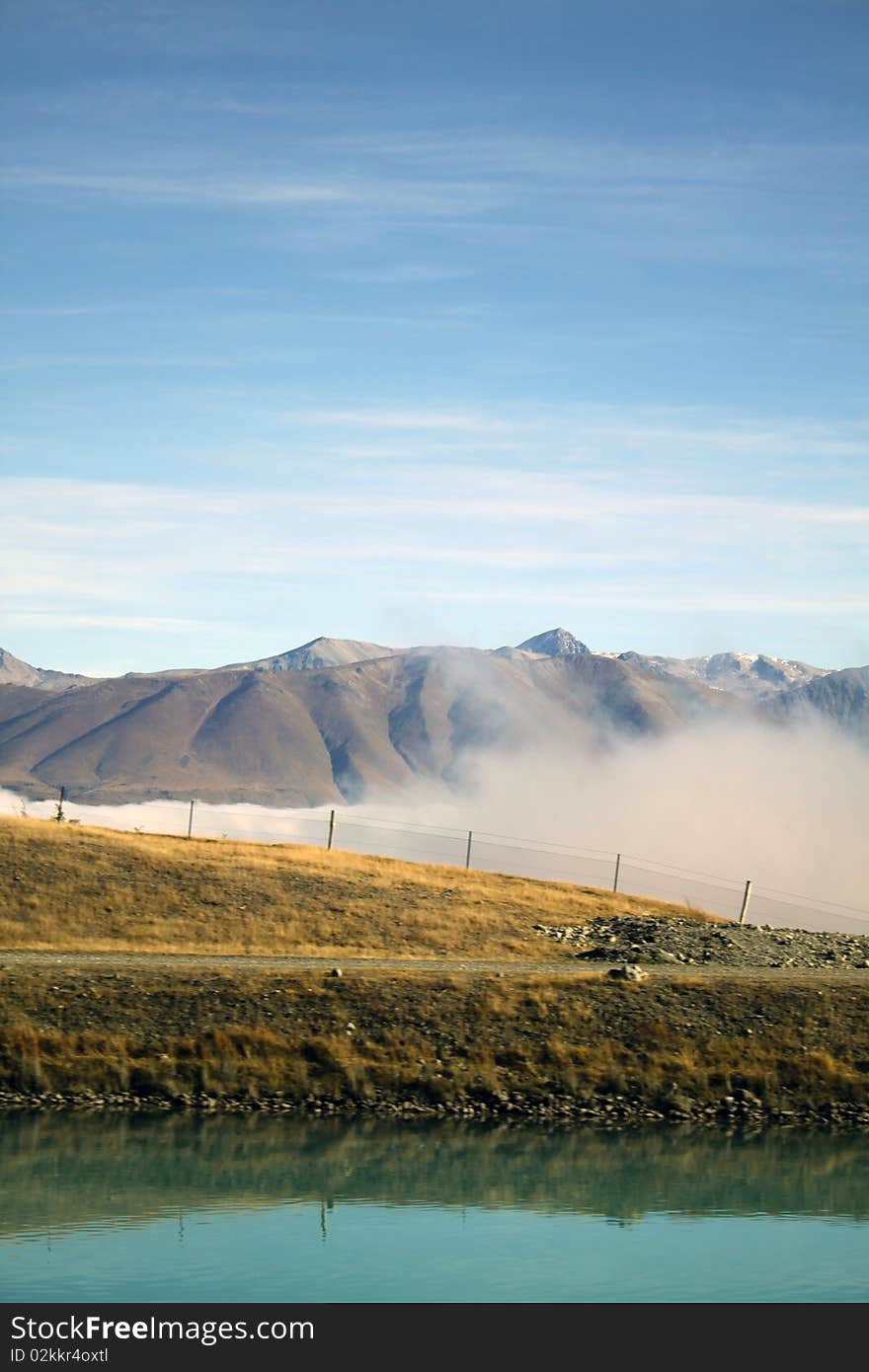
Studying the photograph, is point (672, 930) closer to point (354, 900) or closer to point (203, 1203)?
point (354, 900)

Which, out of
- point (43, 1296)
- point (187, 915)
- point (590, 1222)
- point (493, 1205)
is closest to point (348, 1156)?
point (493, 1205)

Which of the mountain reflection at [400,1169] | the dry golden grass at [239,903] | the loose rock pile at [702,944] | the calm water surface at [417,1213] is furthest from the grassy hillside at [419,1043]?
the loose rock pile at [702,944]

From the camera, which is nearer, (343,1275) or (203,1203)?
(343,1275)

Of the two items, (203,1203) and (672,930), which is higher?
(672,930)

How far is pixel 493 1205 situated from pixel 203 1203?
21.9 feet

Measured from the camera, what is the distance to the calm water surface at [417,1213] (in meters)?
28.4

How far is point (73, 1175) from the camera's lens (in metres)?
34.4

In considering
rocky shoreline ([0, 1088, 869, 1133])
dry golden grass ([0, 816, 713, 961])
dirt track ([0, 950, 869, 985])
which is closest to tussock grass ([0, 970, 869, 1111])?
rocky shoreline ([0, 1088, 869, 1133])

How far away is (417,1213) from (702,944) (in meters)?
29.2

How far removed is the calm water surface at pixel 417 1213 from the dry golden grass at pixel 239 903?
1769 cm

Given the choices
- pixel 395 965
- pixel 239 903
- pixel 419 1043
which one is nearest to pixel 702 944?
pixel 395 965

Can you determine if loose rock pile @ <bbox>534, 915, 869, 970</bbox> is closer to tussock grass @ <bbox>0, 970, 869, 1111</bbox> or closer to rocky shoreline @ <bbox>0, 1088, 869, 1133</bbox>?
tussock grass @ <bbox>0, 970, 869, 1111</bbox>

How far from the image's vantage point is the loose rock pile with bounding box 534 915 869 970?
5806 cm
